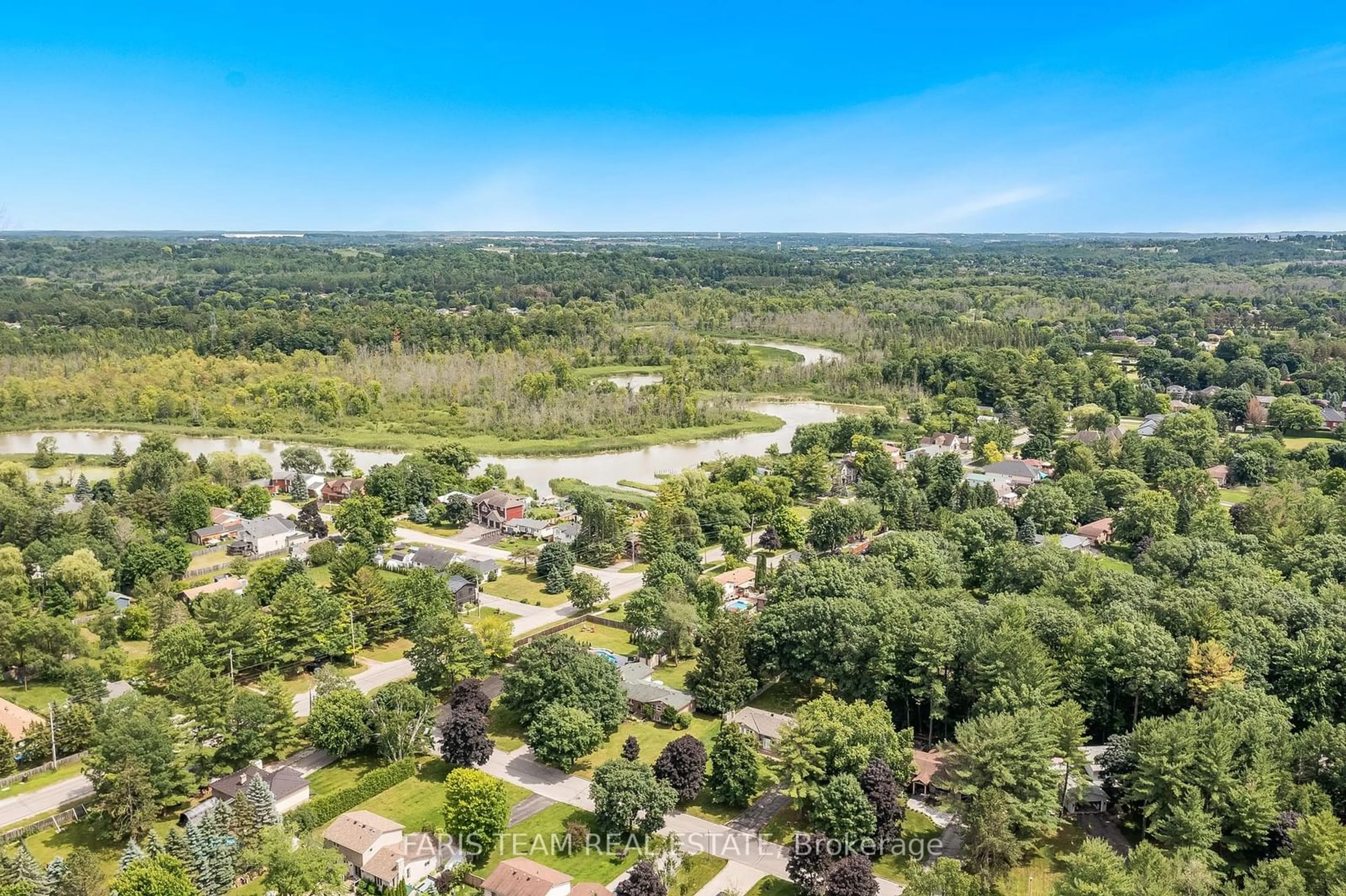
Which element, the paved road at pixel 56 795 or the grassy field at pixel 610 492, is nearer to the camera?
the paved road at pixel 56 795

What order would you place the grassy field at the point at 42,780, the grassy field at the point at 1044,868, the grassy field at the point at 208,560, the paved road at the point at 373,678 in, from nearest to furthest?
the grassy field at the point at 1044,868, the grassy field at the point at 42,780, the paved road at the point at 373,678, the grassy field at the point at 208,560

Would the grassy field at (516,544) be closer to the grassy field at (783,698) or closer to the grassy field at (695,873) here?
the grassy field at (783,698)

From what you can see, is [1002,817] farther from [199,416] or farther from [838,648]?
[199,416]

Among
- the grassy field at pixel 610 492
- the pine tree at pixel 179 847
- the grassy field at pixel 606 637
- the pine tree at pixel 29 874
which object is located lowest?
the grassy field at pixel 606 637

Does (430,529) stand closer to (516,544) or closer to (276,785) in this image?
(516,544)

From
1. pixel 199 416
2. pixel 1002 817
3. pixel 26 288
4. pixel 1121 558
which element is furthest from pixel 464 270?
pixel 1002 817

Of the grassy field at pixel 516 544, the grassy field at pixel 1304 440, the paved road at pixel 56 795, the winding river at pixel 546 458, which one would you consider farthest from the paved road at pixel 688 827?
the grassy field at pixel 1304 440

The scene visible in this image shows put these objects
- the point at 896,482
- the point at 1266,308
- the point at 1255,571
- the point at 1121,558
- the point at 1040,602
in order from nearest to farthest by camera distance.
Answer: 1. the point at 1040,602
2. the point at 1255,571
3. the point at 1121,558
4. the point at 896,482
5. the point at 1266,308
